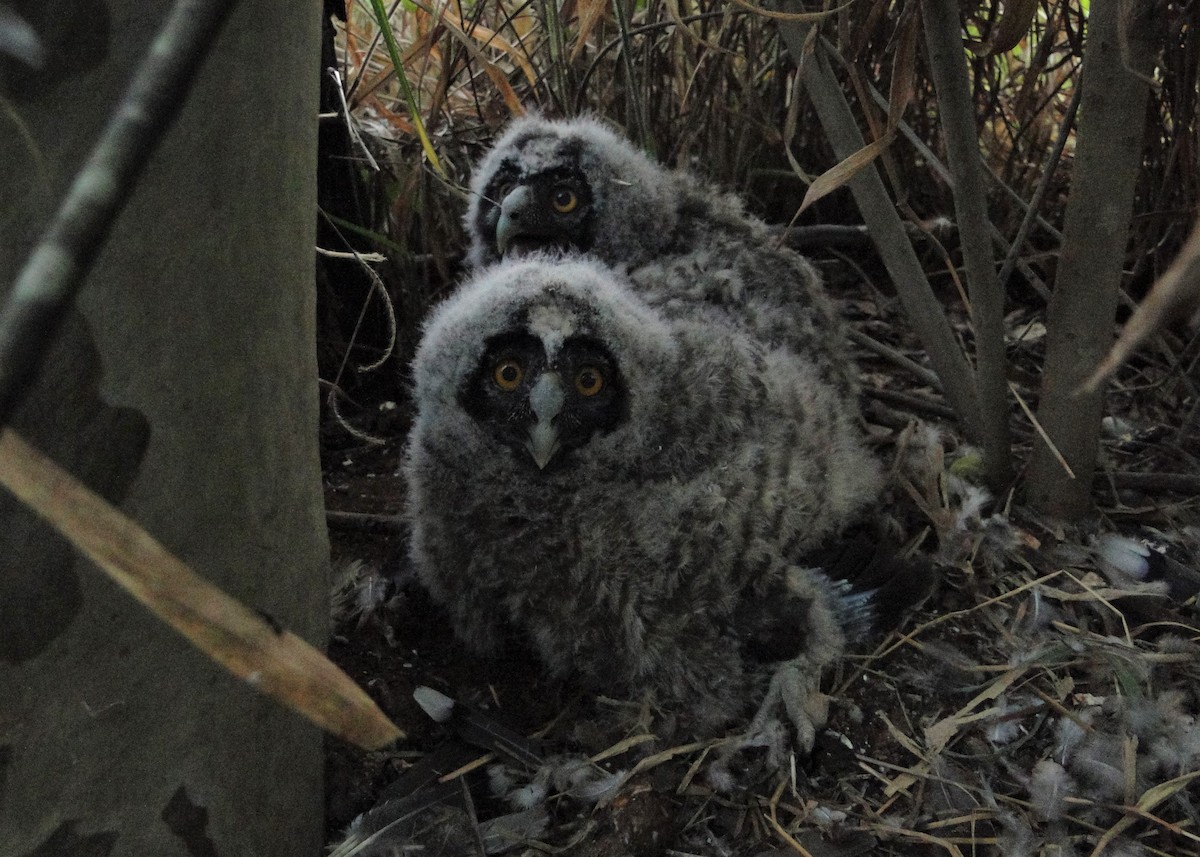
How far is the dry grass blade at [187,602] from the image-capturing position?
2.44 feet

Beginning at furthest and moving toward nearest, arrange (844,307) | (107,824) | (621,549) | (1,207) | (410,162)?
(844,307)
(410,162)
(621,549)
(107,824)
(1,207)

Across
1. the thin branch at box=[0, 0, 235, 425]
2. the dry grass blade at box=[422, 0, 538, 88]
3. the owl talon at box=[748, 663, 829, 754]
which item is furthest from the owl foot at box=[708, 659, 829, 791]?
the thin branch at box=[0, 0, 235, 425]

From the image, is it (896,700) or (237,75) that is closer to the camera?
(237,75)

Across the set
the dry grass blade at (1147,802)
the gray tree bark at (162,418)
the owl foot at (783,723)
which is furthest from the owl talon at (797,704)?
the gray tree bark at (162,418)

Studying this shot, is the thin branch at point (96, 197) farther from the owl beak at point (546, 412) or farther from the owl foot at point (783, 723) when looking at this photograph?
the owl foot at point (783, 723)

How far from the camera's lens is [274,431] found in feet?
5.37

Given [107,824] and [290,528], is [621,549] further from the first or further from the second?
[107,824]

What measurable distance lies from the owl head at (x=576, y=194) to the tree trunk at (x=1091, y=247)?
1.25 metres

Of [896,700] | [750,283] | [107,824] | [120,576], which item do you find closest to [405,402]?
[750,283]

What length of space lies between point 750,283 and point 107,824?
2219mm

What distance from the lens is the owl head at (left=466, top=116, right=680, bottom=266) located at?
3.31 meters

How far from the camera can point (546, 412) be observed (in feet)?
7.87

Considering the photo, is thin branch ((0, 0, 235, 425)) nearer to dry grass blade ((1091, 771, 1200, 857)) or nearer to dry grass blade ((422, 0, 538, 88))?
dry grass blade ((1091, 771, 1200, 857))

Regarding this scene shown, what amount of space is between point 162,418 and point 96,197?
2.92 ft
